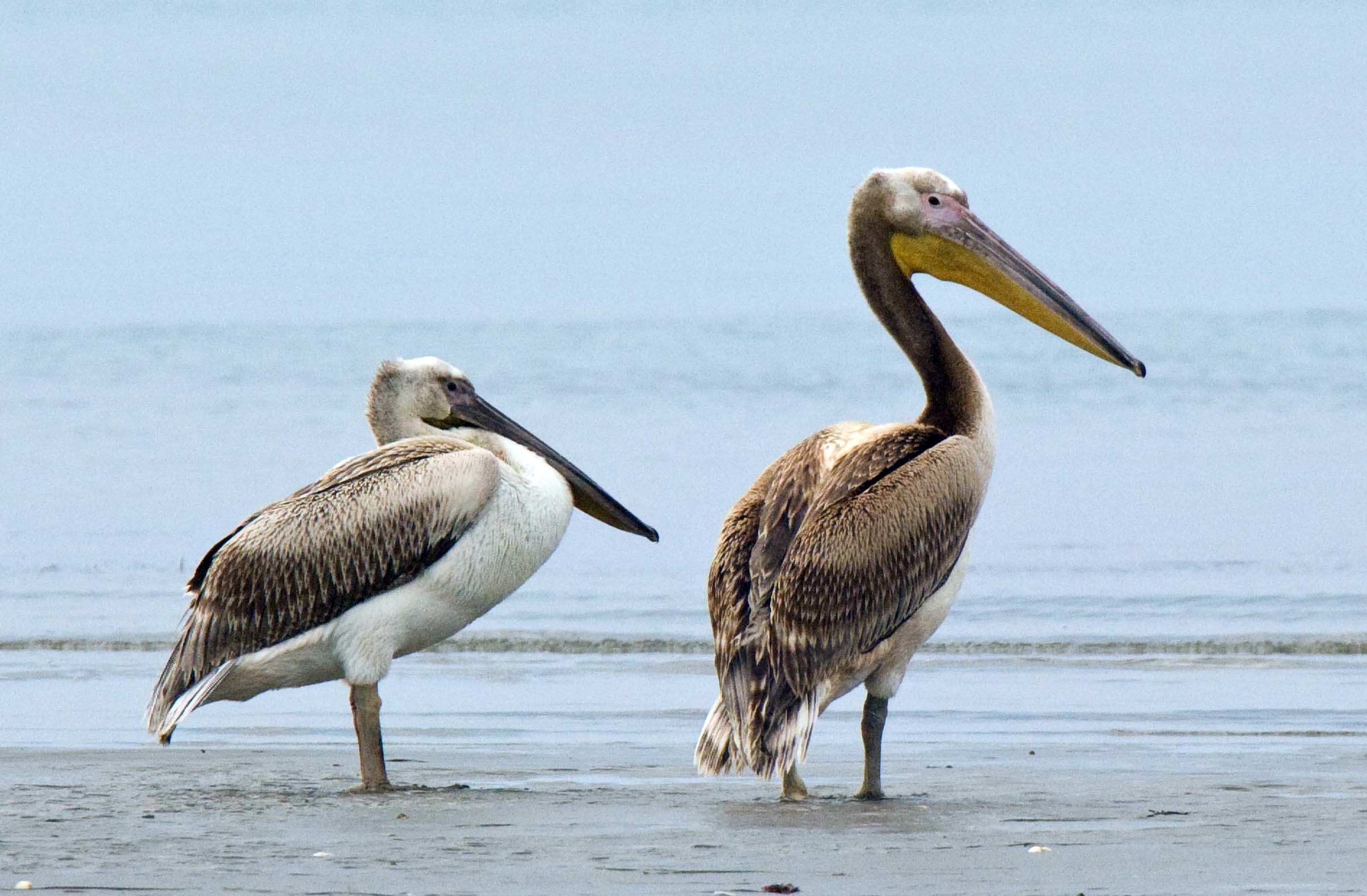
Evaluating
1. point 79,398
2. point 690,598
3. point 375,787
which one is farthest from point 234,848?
point 79,398

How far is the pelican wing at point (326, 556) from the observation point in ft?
22.2

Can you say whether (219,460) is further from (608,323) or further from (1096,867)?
(608,323)

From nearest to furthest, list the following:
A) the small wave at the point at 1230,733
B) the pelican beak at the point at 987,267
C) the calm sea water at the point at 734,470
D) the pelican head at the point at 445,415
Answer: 1. the pelican beak at the point at 987,267
2. the pelican head at the point at 445,415
3. the small wave at the point at 1230,733
4. the calm sea water at the point at 734,470

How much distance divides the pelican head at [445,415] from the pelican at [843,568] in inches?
43.2

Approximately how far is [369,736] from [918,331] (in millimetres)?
1989

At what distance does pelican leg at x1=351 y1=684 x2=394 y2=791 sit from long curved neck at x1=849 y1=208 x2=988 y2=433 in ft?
5.84

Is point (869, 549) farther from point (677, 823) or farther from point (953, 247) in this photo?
point (953, 247)

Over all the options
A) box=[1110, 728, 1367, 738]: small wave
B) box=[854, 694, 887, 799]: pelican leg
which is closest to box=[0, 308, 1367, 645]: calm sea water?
box=[1110, 728, 1367, 738]: small wave

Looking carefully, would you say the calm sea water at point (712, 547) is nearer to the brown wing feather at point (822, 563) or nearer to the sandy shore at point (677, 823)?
the sandy shore at point (677, 823)

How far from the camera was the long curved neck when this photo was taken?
6742mm

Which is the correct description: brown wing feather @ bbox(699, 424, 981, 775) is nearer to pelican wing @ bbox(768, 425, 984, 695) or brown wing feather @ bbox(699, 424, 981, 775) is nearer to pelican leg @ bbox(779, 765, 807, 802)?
pelican wing @ bbox(768, 425, 984, 695)

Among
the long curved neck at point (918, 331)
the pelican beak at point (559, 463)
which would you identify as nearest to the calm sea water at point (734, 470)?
the pelican beak at point (559, 463)

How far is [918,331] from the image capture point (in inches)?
275

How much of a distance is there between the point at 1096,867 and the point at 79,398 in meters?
35.5
